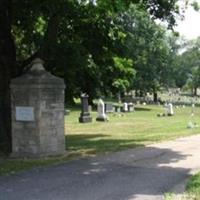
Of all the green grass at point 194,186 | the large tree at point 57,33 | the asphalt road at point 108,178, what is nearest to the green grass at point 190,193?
the green grass at point 194,186

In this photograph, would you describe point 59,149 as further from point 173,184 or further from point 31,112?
point 173,184

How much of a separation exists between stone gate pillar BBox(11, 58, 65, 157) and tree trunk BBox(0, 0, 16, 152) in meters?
1.75

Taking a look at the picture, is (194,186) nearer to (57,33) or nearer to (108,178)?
(108,178)

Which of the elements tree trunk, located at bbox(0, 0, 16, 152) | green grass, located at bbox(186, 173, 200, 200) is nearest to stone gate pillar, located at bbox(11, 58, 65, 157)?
tree trunk, located at bbox(0, 0, 16, 152)

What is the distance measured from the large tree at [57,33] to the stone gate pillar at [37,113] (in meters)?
1.85

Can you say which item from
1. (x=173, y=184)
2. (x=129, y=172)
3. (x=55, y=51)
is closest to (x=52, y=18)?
(x=55, y=51)

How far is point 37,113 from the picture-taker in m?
14.9

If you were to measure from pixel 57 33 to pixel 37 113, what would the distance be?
4703 mm

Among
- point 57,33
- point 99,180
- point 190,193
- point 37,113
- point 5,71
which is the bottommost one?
point 190,193

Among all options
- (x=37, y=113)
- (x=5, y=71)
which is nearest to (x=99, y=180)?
(x=37, y=113)

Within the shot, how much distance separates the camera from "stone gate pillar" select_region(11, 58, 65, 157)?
14.9 m

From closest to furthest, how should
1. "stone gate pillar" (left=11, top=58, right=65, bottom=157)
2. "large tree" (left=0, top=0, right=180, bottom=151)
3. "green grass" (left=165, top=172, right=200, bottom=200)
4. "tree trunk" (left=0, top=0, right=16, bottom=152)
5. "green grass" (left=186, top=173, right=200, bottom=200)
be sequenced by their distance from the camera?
1. "green grass" (left=165, top=172, right=200, bottom=200)
2. "green grass" (left=186, top=173, right=200, bottom=200)
3. "stone gate pillar" (left=11, top=58, right=65, bottom=157)
4. "tree trunk" (left=0, top=0, right=16, bottom=152)
5. "large tree" (left=0, top=0, right=180, bottom=151)

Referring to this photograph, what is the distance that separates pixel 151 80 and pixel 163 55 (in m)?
5.97

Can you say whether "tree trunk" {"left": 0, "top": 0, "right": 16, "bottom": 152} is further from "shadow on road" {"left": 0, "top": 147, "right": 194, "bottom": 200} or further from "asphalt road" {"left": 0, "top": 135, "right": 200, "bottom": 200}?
"shadow on road" {"left": 0, "top": 147, "right": 194, "bottom": 200}
